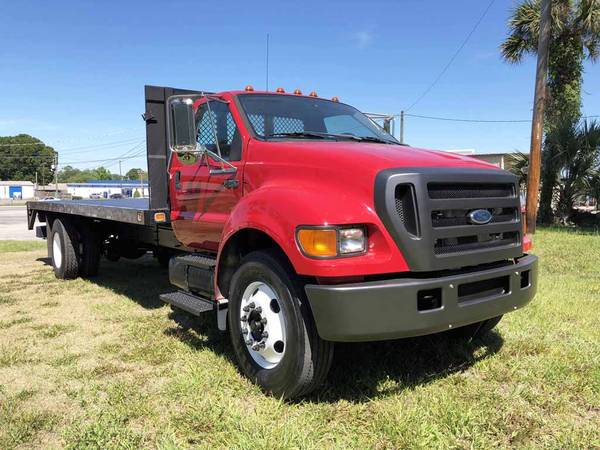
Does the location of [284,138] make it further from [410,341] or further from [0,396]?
[0,396]

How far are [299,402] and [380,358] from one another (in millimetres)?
993

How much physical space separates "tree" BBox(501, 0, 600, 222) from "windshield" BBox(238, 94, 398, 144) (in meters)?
13.0

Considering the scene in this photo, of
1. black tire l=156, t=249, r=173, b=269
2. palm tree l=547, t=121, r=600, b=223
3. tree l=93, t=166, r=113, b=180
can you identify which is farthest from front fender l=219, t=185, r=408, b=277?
tree l=93, t=166, r=113, b=180

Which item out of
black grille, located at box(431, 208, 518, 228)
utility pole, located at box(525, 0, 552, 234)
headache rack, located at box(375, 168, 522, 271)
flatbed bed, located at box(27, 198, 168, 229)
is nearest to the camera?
headache rack, located at box(375, 168, 522, 271)

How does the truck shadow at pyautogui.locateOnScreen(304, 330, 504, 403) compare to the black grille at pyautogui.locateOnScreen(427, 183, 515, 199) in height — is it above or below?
below

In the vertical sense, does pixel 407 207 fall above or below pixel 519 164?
below

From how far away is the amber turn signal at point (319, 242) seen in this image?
112 inches

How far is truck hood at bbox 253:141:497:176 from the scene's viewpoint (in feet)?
10.3

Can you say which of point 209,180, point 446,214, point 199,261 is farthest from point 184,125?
point 446,214

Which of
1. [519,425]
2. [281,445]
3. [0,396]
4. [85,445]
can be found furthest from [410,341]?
[0,396]

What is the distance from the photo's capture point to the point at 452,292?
117 inches

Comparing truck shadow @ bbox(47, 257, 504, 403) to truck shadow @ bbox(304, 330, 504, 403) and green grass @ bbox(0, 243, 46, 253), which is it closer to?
truck shadow @ bbox(304, 330, 504, 403)

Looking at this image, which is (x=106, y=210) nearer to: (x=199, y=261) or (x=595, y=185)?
(x=199, y=261)

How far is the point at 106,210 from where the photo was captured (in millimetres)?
6195
